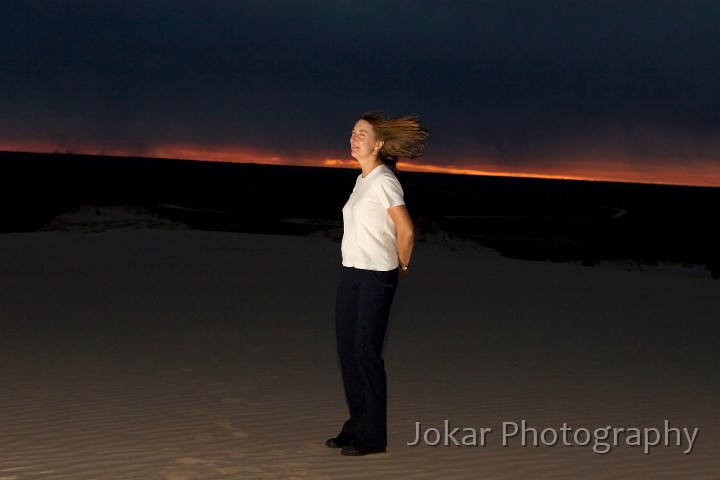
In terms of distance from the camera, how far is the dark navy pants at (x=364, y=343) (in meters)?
6.15

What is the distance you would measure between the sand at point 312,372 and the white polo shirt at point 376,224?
1.31 meters

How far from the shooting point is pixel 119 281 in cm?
1936

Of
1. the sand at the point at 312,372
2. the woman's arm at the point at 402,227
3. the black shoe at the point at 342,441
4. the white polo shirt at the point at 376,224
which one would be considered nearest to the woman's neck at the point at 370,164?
the white polo shirt at the point at 376,224

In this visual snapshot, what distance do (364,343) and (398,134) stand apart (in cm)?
133

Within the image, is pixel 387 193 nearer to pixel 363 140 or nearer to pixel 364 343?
pixel 363 140

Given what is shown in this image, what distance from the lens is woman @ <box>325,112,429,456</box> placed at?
20.1ft

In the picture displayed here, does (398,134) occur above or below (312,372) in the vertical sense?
above

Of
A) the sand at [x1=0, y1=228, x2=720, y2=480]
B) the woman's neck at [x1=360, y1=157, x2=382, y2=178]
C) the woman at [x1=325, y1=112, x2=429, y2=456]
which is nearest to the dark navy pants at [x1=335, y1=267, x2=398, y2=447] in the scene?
the woman at [x1=325, y1=112, x2=429, y2=456]

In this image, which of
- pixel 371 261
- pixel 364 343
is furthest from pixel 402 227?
pixel 364 343

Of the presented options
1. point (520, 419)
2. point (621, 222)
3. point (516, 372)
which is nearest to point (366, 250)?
point (520, 419)

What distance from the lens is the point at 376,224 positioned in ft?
20.0

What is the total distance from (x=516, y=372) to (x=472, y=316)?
208 inches

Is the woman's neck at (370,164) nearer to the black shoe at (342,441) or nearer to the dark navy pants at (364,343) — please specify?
the dark navy pants at (364,343)

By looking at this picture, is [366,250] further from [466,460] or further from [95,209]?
[95,209]
